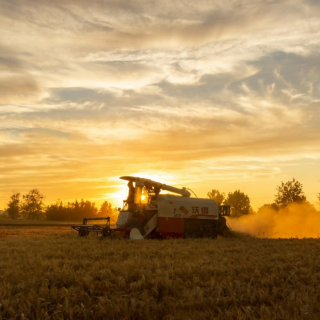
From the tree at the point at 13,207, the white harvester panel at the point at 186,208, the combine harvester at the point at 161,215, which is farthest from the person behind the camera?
the tree at the point at 13,207

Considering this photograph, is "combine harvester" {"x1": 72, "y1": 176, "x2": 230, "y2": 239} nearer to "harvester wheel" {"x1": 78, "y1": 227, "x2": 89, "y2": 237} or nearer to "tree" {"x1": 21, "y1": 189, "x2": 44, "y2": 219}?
"harvester wheel" {"x1": 78, "y1": 227, "x2": 89, "y2": 237}

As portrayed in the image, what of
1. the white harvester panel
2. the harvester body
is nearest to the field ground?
the harvester body

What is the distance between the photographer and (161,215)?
72.6 ft

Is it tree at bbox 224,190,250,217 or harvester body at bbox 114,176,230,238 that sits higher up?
tree at bbox 224,190,250,217

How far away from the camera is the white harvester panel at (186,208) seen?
2231 cm

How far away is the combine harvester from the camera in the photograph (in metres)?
22.0

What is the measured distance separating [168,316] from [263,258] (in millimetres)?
6507

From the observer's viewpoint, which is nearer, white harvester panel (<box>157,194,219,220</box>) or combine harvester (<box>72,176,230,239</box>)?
combine harvester (<box>72,176,230,239</box>)

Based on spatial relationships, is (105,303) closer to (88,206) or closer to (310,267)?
(310,267)

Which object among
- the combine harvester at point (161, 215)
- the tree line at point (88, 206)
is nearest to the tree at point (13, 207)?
the tree line at point (88, 206)

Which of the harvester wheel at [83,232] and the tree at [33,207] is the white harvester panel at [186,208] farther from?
the tree at [33,207]

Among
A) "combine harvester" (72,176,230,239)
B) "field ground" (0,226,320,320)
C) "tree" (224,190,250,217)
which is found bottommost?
"field ground" (0,226,320,320)

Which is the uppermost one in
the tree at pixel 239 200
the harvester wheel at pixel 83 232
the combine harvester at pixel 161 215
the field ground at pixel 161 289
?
the tree at pixel 239 200

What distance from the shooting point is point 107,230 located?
67.4 ft
